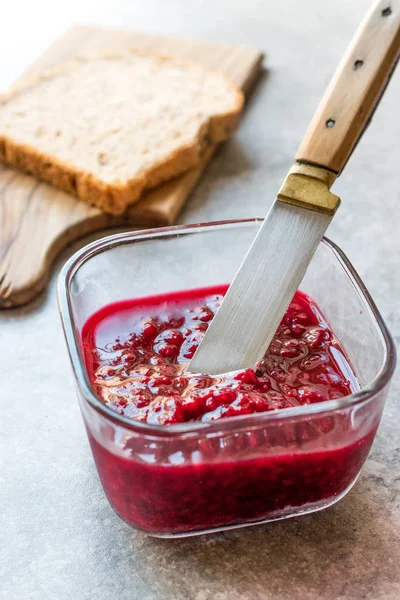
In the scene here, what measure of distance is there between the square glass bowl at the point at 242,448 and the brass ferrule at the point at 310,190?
0.16 m

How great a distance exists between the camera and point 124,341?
1.60 metres

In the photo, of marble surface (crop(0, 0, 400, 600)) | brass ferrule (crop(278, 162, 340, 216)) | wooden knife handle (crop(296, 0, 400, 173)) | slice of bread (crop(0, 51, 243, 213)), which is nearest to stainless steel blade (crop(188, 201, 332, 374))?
brass ferrule (crop(278, 162, 340, 216))

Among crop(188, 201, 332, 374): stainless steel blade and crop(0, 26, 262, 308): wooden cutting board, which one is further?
crop(0, 26, 262, 308): wooden cutting board

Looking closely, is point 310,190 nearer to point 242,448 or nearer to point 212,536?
point 242,448

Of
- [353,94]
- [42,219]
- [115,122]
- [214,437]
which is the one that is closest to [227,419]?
Result: [214,437]

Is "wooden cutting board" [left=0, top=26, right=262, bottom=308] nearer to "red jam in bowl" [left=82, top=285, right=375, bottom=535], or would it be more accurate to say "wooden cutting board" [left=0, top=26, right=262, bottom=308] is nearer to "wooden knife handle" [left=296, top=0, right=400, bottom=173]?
"red jam in bowl" [left=82, top=285, right=375, bottom=535]

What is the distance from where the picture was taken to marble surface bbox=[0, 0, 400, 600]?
4.62 ft

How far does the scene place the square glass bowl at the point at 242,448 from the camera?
4.18 ft

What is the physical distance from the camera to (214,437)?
4.16 feet

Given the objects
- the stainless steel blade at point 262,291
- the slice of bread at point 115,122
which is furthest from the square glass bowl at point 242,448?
the slice of bread at point 115,122

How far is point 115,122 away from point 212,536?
5.37ft

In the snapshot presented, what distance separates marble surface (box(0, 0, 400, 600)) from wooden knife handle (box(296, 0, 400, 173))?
64 centimetres

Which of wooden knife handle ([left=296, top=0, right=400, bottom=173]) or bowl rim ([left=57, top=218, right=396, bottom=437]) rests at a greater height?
wooden knife handle ([left=296, top=0, right=400, bottom=173])

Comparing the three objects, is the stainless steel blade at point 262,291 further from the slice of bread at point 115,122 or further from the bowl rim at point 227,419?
the slice of bread at point 115,122
